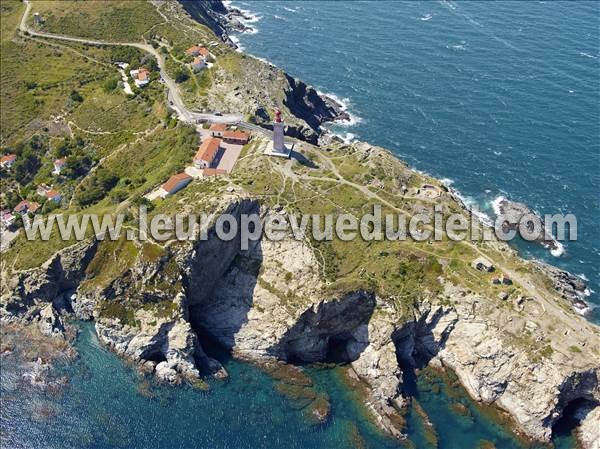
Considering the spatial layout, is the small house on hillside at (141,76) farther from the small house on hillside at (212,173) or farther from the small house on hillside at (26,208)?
the small house on hillside at (212,173)

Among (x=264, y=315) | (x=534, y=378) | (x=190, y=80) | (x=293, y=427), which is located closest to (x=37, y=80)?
(x=190, y=80)

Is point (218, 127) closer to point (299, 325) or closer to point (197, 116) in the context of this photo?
point (197, 116)

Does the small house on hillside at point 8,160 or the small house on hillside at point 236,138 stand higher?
the small house on hillside at point 236,138

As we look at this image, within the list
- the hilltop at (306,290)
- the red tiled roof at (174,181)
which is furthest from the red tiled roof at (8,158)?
the red tiled roof at (174,181)

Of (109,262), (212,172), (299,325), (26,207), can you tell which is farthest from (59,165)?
(299,325)

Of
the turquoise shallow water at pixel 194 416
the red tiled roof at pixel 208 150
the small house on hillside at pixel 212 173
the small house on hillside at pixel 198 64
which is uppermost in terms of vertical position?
the small house on hillside at pixel 198 64

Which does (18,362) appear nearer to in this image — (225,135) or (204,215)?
(204,215)

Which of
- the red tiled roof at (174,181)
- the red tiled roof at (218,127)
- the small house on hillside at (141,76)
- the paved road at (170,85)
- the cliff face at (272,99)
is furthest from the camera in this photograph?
the small house on hillside at (141,76)
